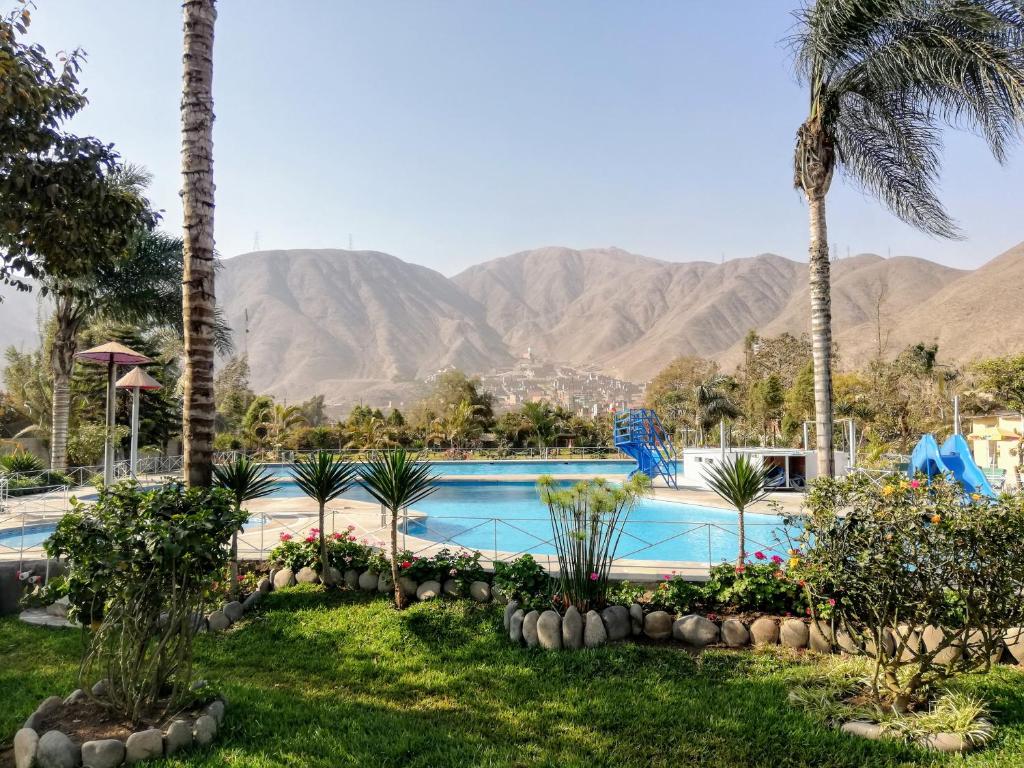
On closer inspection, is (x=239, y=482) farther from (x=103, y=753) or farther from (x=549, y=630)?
(x=549, y=630)

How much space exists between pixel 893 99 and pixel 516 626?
8.61 metres

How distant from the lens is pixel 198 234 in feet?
18.9

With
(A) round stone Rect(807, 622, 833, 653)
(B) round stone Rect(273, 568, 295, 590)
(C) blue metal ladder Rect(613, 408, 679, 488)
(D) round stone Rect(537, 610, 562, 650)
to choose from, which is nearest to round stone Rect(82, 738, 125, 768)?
(D) round stone Rect(537, 610, 562, 650)

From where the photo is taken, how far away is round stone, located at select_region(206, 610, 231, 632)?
19.9 ft

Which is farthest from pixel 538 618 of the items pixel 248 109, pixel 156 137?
pixel 248 109

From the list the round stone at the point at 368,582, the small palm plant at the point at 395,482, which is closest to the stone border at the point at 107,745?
the small palm plant at the point at 395,482

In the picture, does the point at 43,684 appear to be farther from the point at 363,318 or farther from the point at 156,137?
Result: the point at 363,318

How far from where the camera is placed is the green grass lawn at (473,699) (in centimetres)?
353

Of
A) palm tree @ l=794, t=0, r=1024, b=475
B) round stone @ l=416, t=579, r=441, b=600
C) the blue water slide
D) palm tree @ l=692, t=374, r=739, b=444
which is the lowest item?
round stone @ l=416, t=579, r=441, b=600

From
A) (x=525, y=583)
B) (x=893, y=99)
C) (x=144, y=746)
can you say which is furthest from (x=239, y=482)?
(x=893, y=99)

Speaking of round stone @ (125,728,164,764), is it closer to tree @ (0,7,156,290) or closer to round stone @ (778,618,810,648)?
tree @ (0,7,156,290)

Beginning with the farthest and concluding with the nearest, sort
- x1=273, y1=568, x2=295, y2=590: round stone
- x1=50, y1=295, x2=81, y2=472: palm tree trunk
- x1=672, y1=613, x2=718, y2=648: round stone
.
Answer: x1=50, y1=295, x2=81, y2=472: palm tree trunk, x1=273, y1=568, x2=295, y2=590: round stone, x1=672, y1=613, x2=718, y2=648: round stone

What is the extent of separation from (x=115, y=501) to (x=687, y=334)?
377 feet

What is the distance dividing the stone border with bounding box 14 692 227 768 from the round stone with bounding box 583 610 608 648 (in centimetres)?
290
